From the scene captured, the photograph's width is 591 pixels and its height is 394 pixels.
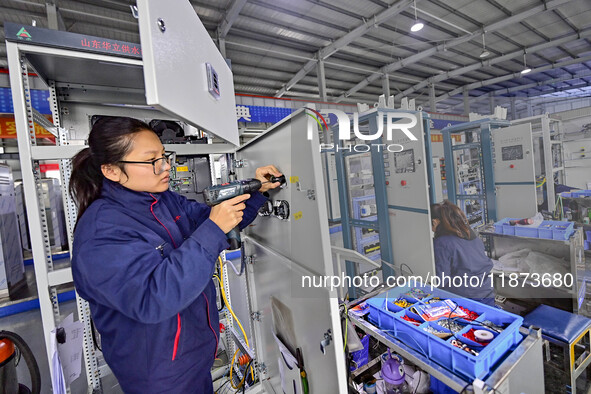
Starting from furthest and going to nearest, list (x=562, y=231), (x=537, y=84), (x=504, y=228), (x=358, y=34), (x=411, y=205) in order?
(x=537, y=84), (x=358, y=34), (x=504, y=228), (x=411, y=205), (x=562, y=231)

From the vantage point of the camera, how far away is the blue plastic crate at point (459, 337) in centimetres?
108

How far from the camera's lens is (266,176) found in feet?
3.74

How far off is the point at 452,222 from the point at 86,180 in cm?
266

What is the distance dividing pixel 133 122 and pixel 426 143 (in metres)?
2.70

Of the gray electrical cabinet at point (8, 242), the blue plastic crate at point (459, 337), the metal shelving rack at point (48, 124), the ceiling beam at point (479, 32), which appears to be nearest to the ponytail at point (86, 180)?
the metal shelving rack at point (48, 124)

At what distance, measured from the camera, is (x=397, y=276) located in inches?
121

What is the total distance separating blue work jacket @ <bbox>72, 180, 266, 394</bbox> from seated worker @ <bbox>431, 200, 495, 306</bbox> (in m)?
2.20

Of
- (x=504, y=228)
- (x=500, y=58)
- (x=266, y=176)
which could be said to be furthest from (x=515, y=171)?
(x=266, y=176)

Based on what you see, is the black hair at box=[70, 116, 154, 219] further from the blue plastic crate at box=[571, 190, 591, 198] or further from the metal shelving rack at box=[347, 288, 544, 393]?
the blue plastic crate at box=[571, 190, 591, 198]

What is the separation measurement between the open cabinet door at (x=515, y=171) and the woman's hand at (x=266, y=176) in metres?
4.71

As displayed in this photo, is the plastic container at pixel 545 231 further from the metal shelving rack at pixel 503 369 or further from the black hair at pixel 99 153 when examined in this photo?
the black hair at pixel 99 153

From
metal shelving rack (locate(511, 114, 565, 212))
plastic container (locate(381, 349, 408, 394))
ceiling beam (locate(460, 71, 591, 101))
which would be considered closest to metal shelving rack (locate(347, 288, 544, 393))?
plastic container (locate(381, 349, 408, 394))

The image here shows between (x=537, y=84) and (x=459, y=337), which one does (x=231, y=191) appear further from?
(x=537, y=84)

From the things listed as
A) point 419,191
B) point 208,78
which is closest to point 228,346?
point 208,78
